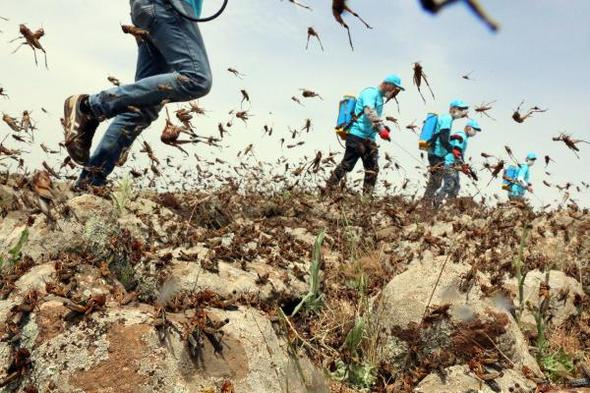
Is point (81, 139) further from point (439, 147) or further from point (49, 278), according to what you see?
point (439, 147)

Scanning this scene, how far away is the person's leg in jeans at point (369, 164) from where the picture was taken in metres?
7.50

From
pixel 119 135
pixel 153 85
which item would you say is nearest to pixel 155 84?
pixel 153 85

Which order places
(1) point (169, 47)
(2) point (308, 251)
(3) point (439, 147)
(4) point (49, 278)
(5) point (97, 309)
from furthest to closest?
(3) point (439, 147) → (2) point (308, 251) → (1) point (169, 47) → (4) point (49, 278) → (5) point (97, 309)

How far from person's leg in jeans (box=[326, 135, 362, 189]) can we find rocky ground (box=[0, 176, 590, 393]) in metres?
3.60

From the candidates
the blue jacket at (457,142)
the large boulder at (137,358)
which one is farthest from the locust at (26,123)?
the blue jacket at (457,142)

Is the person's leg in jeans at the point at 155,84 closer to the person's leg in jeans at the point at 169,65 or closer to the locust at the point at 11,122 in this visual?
the person's leg in jeans at the point at 169,65

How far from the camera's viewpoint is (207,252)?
328 centimetres

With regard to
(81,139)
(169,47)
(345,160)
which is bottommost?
(345,160)

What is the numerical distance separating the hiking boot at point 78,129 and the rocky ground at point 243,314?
0.51m

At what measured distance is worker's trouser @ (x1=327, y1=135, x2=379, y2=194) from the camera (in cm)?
762

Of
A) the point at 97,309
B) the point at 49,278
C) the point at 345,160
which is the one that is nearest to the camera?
the point at 97,309

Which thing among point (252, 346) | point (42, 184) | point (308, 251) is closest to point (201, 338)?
point (252, 346)

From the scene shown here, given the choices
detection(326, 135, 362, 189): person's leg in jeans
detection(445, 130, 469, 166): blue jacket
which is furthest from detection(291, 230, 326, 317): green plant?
detection(445, 130, 469, 166): blue jacket

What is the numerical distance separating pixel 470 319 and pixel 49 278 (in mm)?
2382
